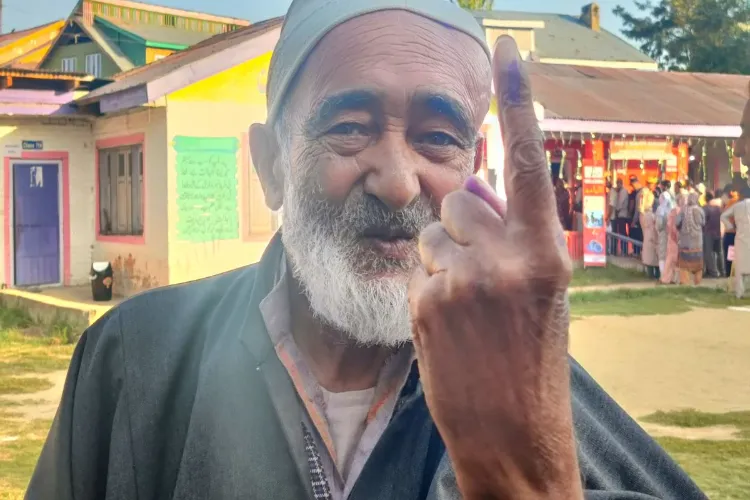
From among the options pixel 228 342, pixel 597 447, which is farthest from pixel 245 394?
pixel 597 447

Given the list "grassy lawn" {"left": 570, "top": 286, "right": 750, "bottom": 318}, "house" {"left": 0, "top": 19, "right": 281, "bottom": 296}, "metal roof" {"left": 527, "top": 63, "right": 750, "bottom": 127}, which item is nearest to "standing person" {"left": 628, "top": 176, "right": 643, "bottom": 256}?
"metal roof" {"left": 527, "top": 63, "right": 750, "bottom": 127}

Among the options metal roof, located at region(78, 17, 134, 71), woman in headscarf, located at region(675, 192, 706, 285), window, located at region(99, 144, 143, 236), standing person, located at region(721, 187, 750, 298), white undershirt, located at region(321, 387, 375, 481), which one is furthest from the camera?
metal roof, located at region(78, 17, 134, 71)

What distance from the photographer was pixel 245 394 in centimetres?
153

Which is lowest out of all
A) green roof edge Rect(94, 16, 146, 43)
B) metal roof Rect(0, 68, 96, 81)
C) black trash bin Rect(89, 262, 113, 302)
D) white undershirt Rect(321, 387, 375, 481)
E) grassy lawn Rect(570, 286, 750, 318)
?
grassy lawn Rect(570, 286, 750, 318)

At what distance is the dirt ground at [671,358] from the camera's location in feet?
23.2

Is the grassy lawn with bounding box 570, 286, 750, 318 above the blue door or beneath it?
beneath

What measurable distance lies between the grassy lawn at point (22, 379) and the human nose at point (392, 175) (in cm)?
410

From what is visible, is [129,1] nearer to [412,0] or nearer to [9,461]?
[9,461]

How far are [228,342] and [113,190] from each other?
37.7 ft

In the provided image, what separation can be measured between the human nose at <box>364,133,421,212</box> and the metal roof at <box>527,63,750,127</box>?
41.2ft

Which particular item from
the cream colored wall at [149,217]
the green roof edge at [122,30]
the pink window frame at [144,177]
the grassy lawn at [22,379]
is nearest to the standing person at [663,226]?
the cream colored wall at [149,217]

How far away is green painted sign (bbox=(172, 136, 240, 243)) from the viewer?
10891 mm

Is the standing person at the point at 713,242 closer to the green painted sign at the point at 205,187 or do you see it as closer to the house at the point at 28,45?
the green painted sign at the point at 205,187

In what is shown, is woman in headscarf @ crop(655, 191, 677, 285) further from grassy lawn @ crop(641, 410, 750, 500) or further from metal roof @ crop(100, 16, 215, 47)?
metal roof @ crop(100, 16, 215, 47)
